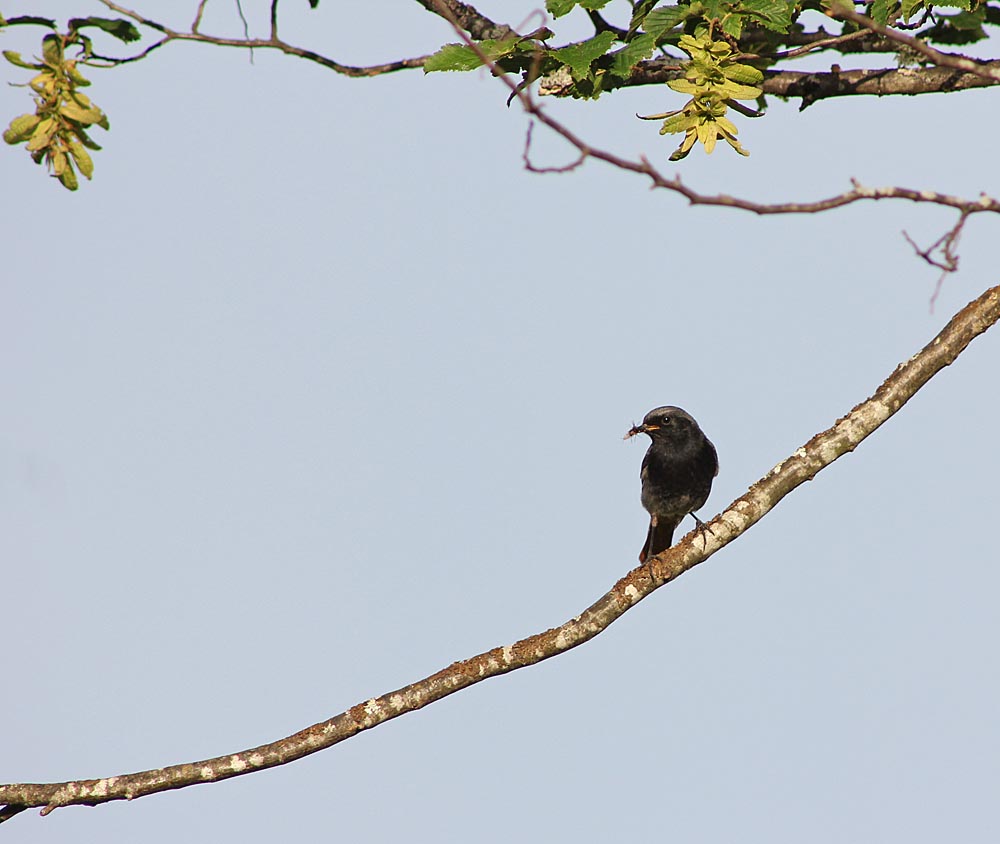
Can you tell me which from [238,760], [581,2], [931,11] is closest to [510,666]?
[238,760]

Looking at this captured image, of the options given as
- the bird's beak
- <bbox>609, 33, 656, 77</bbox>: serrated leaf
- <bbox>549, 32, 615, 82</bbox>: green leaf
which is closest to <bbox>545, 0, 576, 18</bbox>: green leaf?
<bbox>549, 32, 615, 82</bbox>: green leaf

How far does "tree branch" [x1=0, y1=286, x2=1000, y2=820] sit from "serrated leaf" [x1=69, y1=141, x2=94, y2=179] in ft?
8.84

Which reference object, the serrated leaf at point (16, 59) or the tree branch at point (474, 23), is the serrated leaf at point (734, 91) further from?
the serrated leaf at point (16, 59)

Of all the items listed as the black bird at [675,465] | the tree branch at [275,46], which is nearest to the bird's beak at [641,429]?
the black bird at [675,465]

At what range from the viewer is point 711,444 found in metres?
9.60

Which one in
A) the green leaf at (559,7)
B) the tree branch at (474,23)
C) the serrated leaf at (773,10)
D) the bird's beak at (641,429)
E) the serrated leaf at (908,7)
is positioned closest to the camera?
the serrated leaf at (773,10)

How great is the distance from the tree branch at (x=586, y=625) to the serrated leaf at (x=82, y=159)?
2.69 m

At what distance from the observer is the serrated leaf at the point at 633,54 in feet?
15.8

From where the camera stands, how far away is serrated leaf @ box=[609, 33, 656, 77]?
15.8ft

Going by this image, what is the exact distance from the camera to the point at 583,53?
16.0ft

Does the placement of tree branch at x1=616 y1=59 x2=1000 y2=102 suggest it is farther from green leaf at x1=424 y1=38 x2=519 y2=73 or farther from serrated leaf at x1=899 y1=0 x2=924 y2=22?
green leaf at x1=424 y1=38 x2=519 y2=73

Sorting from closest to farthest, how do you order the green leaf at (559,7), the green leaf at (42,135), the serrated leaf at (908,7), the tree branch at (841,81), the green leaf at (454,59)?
the serrated leaf at (908,7) < the green leaf at (559,7) < the green leaf at (454,59) < the green leaf at (42,135) < the tree branch at (841,81)

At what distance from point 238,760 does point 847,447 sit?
9.95ft

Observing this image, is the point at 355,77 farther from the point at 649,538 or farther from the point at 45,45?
the point at 649,538
